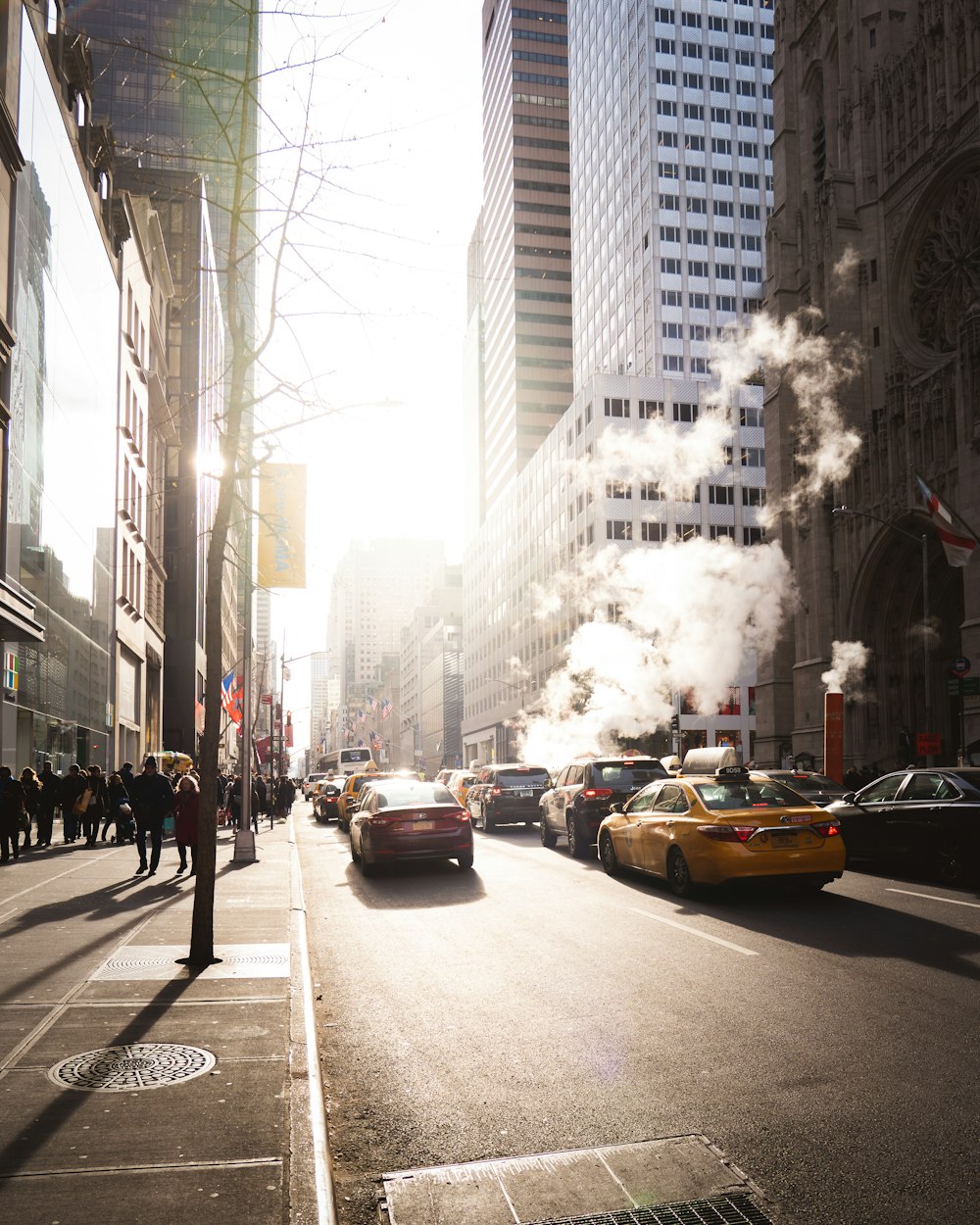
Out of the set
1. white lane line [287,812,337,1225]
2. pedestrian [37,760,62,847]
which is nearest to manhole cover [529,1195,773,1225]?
white lane line [287,812,337,1225]

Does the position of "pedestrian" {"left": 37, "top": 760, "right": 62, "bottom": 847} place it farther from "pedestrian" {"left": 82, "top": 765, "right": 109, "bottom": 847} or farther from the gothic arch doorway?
the gothic arch doorway

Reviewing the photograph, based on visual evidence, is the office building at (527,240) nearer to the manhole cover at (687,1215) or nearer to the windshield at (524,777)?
the windshield at (524,777)

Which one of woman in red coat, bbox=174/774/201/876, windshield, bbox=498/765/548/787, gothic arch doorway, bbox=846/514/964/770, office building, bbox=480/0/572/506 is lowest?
windshield, bbox=498/765/548/787

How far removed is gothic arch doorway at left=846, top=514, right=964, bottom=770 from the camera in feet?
129

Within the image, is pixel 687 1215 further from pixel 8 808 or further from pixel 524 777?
pixel 524 777

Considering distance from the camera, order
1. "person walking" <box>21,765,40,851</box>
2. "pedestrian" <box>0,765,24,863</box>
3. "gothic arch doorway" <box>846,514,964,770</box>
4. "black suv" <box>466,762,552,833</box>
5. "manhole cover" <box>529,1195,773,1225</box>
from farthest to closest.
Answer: "gothic arch doorway" <box>846,514,964,770</box>
"black suv" <box>466,762,552,833</box>
"person walking" <box>21,765,40,851</box>
"pedestrian" <box>0,765,24,863</box>
"manhole cover" <box>529,1195,773,1225</box>

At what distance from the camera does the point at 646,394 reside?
282ft

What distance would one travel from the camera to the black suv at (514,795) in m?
28.3

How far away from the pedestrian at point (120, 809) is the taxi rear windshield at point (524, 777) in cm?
975

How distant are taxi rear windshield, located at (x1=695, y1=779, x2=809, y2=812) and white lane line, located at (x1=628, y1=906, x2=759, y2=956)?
5.31 feet

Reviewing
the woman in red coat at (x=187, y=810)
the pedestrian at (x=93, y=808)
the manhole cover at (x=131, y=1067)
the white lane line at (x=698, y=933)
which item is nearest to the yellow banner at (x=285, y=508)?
the woman in red coat at (x=187, y=810)

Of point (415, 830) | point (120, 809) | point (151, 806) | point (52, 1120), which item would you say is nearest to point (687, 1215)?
point (52, 1120)

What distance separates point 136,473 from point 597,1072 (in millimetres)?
39237

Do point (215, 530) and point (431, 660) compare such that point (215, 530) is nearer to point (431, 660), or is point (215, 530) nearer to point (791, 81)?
point (791, 81)
